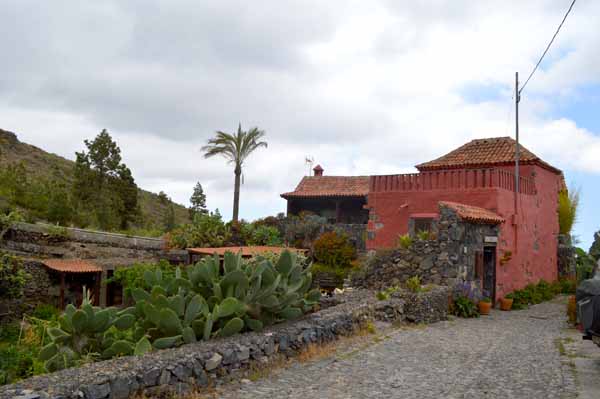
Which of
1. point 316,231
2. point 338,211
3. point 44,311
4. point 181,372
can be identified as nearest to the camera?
point 181,372

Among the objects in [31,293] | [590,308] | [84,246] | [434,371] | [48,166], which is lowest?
[31,293]

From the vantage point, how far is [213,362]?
5.63 m

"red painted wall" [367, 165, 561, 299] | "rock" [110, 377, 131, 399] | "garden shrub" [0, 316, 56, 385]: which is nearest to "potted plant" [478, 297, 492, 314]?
A: "red painted wall" [367, 165, 561, 299]

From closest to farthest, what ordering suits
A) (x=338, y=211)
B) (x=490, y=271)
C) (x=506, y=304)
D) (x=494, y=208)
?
(x=506, y=304) < (x=490, y=271) < (x=494, y=208) < (x=338, y=211)

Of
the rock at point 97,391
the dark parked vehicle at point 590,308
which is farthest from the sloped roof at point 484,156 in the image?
the rock at point 97,391

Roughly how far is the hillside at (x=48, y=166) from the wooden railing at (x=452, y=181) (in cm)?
1868

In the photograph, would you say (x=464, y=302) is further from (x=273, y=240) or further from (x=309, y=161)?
(x=309, y=161)

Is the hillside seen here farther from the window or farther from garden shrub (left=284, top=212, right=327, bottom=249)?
the window

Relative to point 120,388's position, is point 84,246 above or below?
above

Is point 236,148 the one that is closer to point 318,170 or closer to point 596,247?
point 318,170

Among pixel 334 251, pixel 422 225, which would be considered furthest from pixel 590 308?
pixel 334 251

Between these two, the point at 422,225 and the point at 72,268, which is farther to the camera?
the point at 72,268

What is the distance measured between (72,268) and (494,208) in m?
13.4

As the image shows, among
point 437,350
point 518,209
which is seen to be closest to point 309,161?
point 518,209
